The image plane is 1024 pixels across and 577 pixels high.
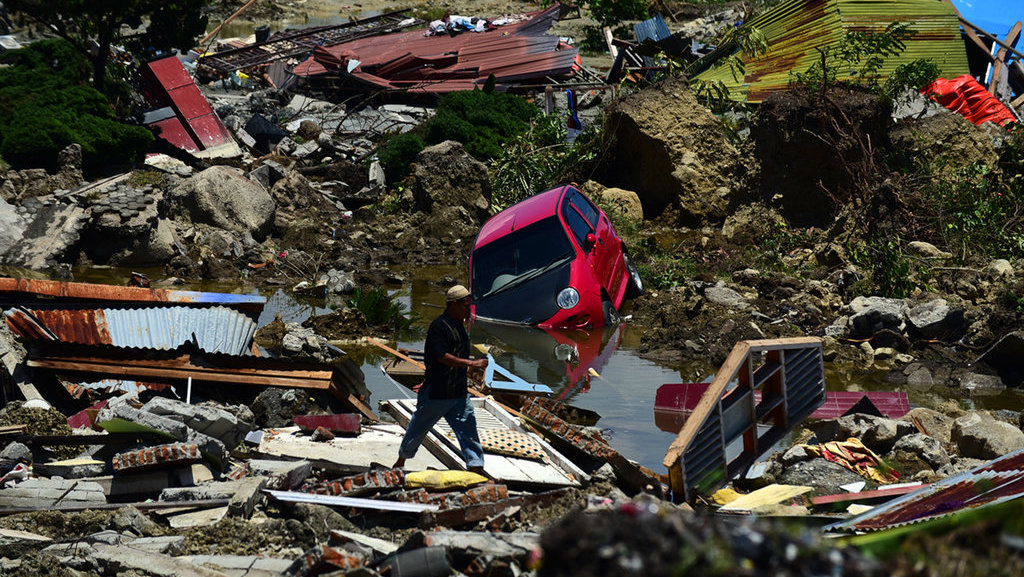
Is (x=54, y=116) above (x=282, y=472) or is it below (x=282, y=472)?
above

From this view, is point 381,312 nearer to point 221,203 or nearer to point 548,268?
point 548,268

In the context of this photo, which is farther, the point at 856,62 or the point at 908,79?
the point at 856,62

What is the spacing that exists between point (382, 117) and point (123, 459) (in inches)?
777

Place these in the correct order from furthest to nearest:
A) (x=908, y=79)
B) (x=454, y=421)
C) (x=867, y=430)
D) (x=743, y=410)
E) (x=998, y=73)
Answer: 1. (x=998, y=73)
2. (x=908, y=79)
3. (x=867, y=430)
4. (x=743, y=410)
5. (x=454, y=421)

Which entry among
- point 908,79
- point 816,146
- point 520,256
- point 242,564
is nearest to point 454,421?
point 242,564

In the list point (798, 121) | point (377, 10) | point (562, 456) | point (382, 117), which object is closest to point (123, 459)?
point (562, 456)

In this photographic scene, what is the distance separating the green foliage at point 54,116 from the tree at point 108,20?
550 mm

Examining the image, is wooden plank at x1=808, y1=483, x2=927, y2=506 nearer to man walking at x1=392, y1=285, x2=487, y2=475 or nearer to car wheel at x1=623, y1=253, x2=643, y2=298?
man walking at x1=392, y1=285, x2=487, y2=475

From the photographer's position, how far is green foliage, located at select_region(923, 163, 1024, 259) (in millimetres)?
13469

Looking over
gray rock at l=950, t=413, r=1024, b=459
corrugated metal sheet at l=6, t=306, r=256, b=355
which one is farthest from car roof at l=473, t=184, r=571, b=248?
gray rock at l=950, t=413, r=1024, b=459

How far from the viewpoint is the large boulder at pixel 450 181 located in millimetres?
17922

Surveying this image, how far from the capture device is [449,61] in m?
30.0

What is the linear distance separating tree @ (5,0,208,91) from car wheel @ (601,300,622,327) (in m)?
13.4

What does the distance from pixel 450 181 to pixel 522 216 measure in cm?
530
